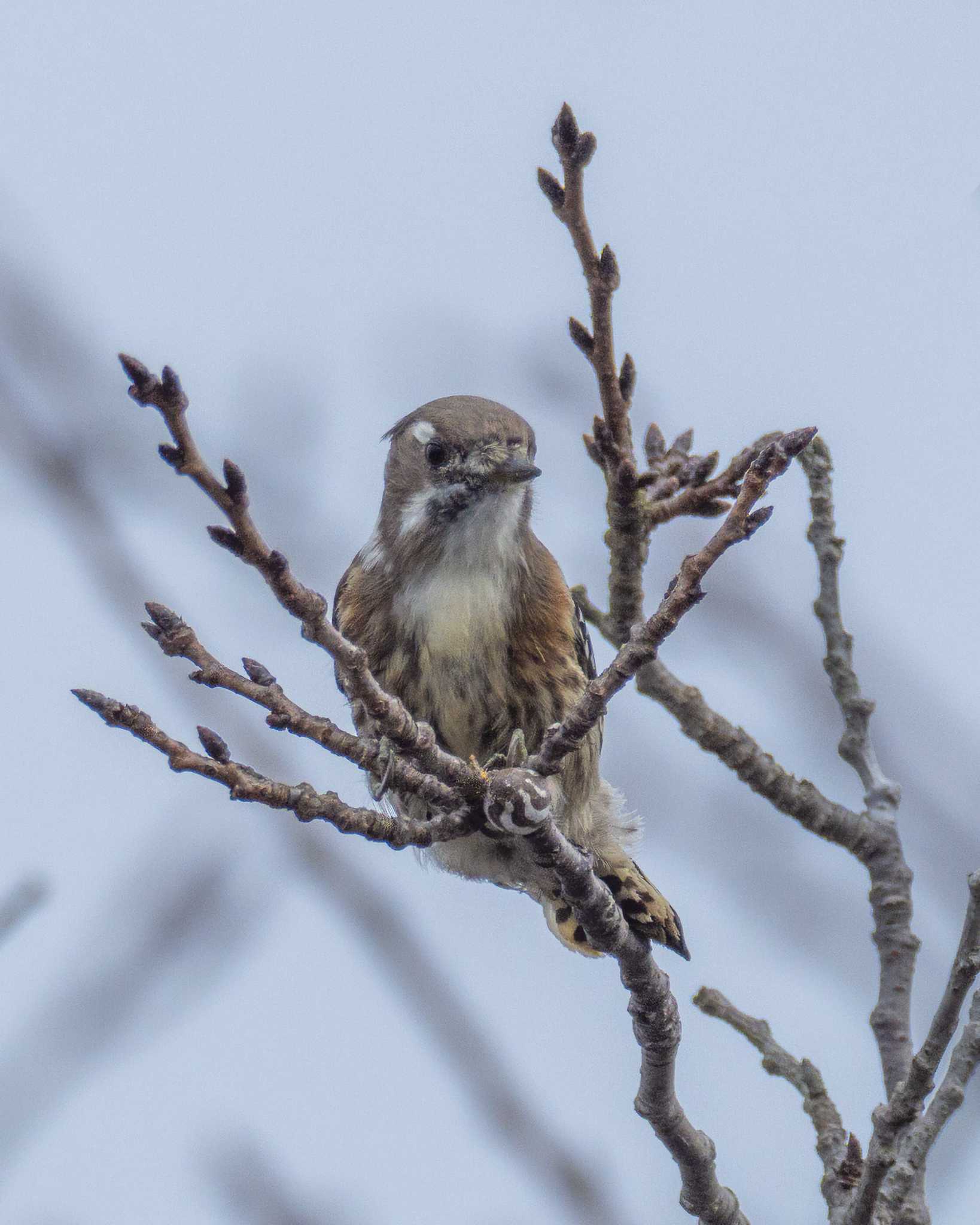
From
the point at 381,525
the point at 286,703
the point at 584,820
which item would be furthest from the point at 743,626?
the point at 286,703

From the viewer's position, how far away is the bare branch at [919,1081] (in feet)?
8.95

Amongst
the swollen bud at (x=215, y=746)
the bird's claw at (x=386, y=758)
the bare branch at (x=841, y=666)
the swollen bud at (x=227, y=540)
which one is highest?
the bare branch at (x=841, y=666)

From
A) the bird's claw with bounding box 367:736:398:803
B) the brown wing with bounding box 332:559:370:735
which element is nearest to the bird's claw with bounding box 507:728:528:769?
the brown wing with bounding box 332:559:370:735

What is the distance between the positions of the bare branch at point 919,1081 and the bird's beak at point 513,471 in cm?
183

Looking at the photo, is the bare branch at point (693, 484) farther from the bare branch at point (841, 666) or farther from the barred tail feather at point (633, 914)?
the barred tail feather at point (633, 914)

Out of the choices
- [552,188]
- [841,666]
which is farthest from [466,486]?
[841,666]

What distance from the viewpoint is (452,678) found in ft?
14.1

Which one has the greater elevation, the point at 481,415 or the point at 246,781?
the point at 481,415

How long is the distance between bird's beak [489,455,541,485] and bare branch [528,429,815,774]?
120 centimetres

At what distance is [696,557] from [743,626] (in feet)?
9.79

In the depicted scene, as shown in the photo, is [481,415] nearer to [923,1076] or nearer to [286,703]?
[286,703]

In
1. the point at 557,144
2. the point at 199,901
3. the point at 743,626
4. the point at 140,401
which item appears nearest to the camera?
the point at 140,401

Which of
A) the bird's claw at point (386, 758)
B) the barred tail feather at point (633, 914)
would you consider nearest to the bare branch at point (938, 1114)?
the barred tail feather at point (633, 914)

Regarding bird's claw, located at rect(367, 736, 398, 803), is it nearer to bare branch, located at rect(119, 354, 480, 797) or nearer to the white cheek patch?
bare branch, located at rect(119, 354, 480, 797)
